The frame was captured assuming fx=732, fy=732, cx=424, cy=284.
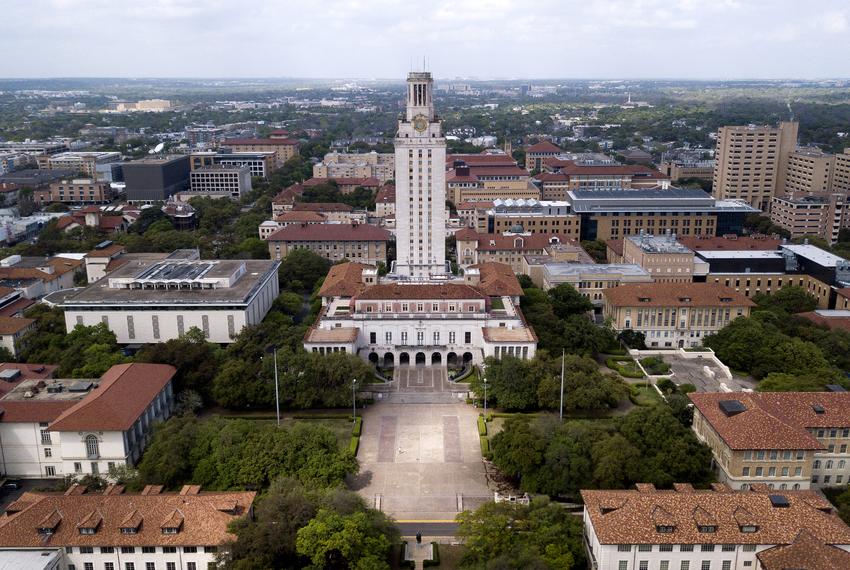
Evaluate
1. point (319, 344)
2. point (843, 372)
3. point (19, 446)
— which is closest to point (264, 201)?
point (319, 344)

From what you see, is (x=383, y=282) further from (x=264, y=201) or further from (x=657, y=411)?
(x=264, y=201)

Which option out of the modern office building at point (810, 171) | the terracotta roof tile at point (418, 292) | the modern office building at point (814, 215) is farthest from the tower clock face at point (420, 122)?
the modern office building at point (810, 171)

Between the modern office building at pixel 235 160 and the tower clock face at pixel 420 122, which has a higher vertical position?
the tower clock face at pixel 420 122

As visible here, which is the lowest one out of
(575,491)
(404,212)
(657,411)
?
(575,491)

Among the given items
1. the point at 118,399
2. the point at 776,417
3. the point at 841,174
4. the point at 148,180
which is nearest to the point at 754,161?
the point at 841,174

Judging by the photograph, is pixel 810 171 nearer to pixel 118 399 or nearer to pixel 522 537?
pixel 522 537

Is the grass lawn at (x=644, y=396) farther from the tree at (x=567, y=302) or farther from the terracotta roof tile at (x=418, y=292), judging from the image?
the terracotta roof tile at (x=418, y=292)

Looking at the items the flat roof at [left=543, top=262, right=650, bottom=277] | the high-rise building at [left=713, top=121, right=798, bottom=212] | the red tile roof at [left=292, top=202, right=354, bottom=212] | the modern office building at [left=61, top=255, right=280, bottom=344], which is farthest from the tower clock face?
the high-rise building at [left=713, top=121, right=798, bottom=212]

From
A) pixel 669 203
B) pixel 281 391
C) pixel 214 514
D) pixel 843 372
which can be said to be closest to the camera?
pixel 214 514

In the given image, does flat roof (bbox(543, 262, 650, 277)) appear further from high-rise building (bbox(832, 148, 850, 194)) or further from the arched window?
high-rise building (bbox(832, 148, 850, 194))
